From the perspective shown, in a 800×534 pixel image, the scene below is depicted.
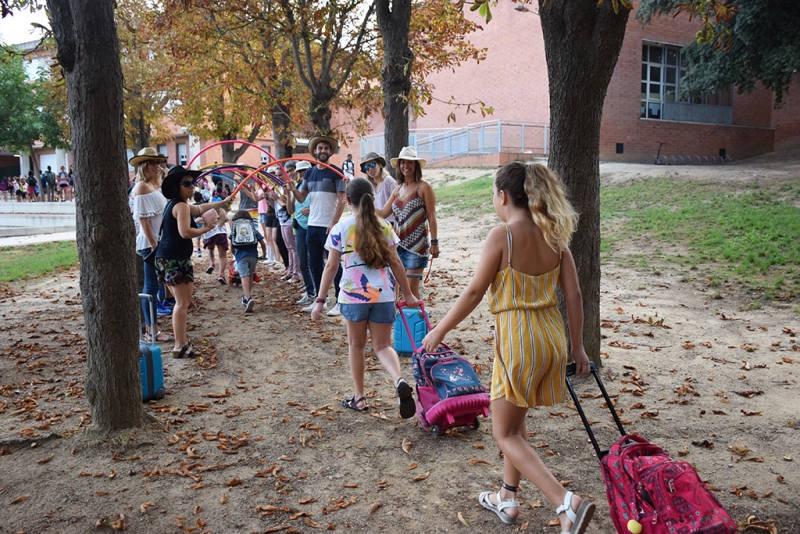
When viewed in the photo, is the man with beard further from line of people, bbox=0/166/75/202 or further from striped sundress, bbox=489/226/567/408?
line of people, bbox=0/166/75/202

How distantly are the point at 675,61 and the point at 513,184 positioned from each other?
27004 mm

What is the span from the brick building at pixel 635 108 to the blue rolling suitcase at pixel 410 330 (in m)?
20.3

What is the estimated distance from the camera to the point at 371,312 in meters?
4.74

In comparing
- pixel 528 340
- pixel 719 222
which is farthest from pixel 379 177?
pixel 719 222

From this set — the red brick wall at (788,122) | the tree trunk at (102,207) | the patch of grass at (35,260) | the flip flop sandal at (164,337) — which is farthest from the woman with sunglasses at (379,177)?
the red brick wall at (788,122)

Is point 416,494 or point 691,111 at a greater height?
point 691,111

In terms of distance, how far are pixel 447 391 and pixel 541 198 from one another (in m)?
1.73

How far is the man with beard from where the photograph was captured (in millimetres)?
7910

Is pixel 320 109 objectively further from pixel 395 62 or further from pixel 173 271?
pixel 173 271

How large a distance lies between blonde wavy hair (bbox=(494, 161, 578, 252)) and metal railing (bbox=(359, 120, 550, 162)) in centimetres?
2032

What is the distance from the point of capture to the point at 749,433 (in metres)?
4.38

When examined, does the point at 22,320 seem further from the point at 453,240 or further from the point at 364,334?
the point at 453,240

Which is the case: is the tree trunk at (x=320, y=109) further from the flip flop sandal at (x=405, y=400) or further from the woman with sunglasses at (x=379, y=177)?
the flip flop sandal at (x=405, y=400)

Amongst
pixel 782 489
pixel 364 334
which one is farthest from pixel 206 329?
pixel 782 489
